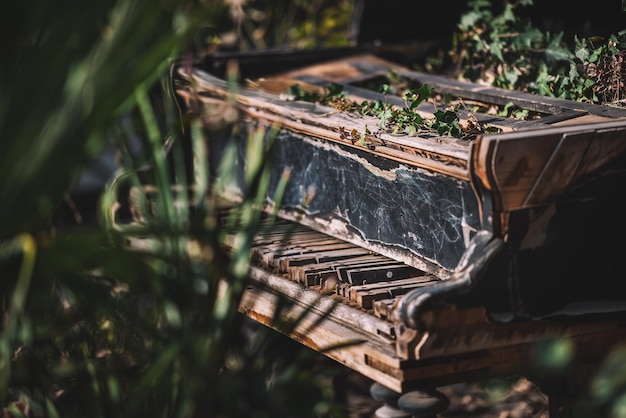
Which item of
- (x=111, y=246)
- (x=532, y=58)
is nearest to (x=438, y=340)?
(x=111, y=246)

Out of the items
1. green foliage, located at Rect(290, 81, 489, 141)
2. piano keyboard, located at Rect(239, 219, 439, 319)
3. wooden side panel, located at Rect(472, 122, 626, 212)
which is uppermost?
wooden side panel, located at Rect(472, 122, 626, 212)

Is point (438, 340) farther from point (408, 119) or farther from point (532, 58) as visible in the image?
point (532, 58)

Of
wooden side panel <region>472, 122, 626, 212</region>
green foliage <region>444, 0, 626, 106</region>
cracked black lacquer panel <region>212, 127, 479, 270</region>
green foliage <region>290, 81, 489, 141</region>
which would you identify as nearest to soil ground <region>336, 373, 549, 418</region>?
cracked black lacquer panel <region>212, 127, 479, 270</region>

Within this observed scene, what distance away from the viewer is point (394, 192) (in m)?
3.05

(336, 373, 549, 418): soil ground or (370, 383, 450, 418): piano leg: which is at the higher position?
(370, 383, 450, 418): piano leg

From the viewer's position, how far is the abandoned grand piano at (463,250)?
2.52 metres

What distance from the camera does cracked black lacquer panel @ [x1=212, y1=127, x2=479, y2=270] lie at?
2.79 m

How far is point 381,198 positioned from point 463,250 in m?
0.46

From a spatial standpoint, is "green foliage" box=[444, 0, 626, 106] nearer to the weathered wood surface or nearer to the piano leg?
the weathered wood surface

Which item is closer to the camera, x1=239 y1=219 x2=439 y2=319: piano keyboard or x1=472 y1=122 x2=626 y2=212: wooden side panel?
x1=472 y1=122 x2=626 y2=212: wooden side panel

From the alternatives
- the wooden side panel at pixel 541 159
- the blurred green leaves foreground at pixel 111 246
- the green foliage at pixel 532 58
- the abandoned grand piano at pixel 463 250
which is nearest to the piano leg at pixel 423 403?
the abandoned grand piano at pixel 463 250

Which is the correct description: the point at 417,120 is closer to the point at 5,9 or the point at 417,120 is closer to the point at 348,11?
the point at 5,9

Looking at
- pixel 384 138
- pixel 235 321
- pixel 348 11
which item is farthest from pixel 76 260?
pixel 348 11

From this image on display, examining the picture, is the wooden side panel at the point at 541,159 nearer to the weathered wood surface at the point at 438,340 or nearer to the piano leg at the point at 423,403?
the weathered wood surface at the point at 438,340
